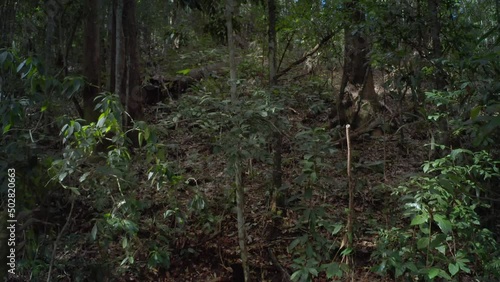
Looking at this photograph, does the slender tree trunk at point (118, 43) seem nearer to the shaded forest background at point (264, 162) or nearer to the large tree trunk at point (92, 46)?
the shaded forest background at point (264, 162)

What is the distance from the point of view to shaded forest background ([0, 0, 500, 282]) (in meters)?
3.54

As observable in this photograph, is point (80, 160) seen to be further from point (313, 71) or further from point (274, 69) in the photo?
point (313, 71)

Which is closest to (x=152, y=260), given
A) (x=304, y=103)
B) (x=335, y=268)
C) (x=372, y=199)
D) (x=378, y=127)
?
(x=335, y=268)

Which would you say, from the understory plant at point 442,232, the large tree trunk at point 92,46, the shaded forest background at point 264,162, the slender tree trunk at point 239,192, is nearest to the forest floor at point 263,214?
the shaded forest background at point 264,162

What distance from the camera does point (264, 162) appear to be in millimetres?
5855

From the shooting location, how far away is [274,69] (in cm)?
537

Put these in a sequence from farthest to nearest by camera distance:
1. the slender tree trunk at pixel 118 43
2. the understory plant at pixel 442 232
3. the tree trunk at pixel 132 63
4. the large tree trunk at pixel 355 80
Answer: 1. the large tree trunk at pixel 355 80
2. the tree trunk at pixel 132 63
3. the slender tree trunk at pixel 118 43
4. the understory plant at pixel 442 232

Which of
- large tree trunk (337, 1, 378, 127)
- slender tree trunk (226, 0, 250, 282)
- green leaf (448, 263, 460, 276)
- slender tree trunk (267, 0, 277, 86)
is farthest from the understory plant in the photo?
large tree trunk (337, 1, 378, 127)

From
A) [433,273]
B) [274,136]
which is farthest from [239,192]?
[433,273]

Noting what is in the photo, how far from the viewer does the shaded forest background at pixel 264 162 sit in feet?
11.6

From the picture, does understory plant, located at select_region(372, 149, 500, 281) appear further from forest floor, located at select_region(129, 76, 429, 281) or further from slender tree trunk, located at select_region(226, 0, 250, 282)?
slender tree trunk, located at select_region(226, 0, 250, 282)

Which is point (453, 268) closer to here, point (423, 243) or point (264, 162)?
point (423, 243)

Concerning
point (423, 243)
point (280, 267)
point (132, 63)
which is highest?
point (132, 63)

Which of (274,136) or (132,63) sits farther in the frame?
(132,63)
